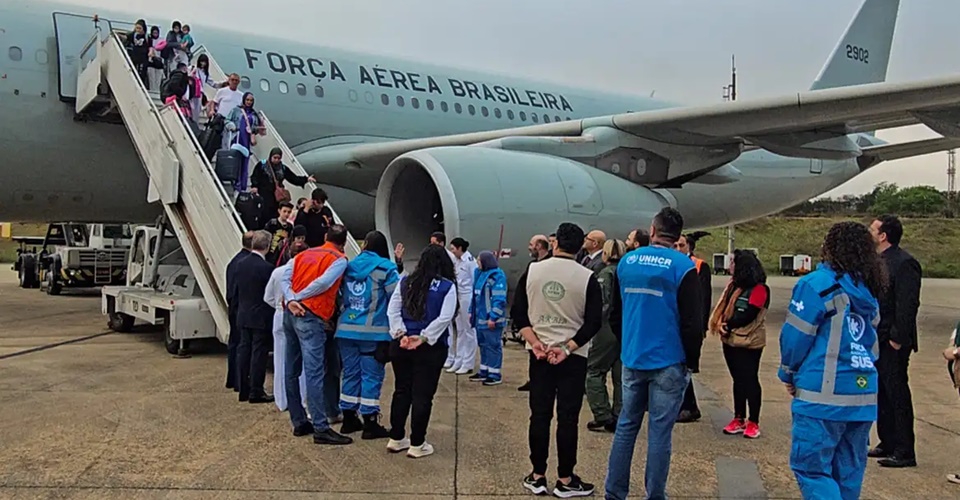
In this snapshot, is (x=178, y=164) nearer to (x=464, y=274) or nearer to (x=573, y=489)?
(x=464, y=274)

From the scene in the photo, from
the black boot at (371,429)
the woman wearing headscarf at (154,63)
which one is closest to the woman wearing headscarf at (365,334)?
the black boot at (371,429)

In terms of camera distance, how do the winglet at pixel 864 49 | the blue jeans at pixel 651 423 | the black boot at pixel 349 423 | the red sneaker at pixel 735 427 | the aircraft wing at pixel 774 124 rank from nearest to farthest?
the blue jeans at pixel 651 423 → the black boot at pixel 349 423 → the red sneaker at pixel 735 427 → the aircraft wing at pixel 774 124 → the winglet at pixel 864 49

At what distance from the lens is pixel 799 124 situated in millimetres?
9219

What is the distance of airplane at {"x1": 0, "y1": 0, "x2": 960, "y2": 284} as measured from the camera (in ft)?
27.0

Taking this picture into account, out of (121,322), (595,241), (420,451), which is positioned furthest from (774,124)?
(121,322)

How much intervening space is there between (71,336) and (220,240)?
324cm

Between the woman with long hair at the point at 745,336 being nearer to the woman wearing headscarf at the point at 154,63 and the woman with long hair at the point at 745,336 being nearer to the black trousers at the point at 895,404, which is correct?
the black trousers at the point at 895,404

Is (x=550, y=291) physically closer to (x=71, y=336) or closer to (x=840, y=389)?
(x=840, y=389)

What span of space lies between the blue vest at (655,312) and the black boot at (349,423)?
2.07 metres

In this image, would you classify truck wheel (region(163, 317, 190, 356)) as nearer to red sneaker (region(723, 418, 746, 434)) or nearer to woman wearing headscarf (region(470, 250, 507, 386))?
woman wearing headscarf (region(470, 250, 507, 386))

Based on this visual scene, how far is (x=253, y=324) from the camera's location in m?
5.65

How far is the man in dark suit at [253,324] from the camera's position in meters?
5.63

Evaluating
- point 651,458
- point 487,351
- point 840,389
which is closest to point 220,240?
point 487,351

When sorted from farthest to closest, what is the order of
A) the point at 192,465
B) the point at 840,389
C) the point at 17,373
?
1. the point at 17,373
2. the point at 192,465
3. the point at 840,389
